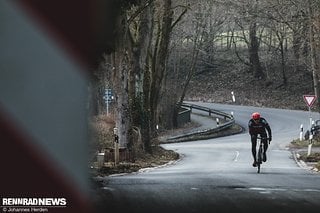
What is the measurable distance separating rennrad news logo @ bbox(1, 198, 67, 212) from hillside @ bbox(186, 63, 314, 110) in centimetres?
5463

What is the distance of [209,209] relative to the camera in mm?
8242

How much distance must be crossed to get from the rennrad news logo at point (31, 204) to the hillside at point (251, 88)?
179 ft

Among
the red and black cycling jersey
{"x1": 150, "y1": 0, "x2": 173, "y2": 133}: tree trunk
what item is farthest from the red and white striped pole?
{"x1": 150, "y1": 0, "x2": 173, "y2": 133}: tree trunk

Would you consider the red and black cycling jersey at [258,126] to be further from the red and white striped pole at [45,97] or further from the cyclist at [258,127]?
the red and white striped pole at [45,97]

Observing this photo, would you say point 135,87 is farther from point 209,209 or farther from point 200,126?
point 200,126

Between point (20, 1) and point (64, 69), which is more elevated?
point (20, 1)

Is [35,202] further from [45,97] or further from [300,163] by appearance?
[300,163]

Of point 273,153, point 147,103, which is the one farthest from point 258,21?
point 147,103

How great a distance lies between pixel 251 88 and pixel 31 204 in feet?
200

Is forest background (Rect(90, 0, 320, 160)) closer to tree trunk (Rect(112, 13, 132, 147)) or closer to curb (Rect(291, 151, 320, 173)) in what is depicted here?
tree trunk (Rect(112, 13, 132, 147))

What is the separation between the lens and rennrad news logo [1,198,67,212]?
3908 mm

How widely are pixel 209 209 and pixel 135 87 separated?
16.7 m

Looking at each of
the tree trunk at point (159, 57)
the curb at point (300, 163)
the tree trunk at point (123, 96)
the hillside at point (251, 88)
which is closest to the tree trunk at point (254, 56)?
the hillside at point (251, 88)

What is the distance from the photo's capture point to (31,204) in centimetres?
391
